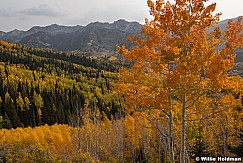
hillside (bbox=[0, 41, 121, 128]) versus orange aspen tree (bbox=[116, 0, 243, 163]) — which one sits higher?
orange aspen tree (bbox=[116, 0, 243, 163])

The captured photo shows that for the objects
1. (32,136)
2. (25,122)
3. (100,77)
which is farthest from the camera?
(100,77)

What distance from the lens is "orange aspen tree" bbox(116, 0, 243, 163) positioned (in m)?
8.53

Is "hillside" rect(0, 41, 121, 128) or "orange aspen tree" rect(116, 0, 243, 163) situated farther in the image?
"hillside" rect(0, 41, 121, 128)

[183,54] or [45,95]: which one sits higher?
[183,54]

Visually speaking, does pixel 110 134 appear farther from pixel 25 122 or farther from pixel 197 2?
pixel 197 2

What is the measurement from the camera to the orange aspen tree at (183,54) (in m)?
8.53

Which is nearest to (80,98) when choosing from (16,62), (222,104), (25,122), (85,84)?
(85,84)

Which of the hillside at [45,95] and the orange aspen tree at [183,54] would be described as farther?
the hillside at [45,95]

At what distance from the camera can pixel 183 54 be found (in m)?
8.75

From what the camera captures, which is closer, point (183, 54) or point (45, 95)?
point (183, 54)

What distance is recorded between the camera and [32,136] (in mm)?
56906

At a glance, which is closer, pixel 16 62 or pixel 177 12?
pixel 177 12

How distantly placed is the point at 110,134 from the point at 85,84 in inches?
2994

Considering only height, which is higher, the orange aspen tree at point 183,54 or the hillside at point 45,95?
the orange aspen tree at point 183,54
